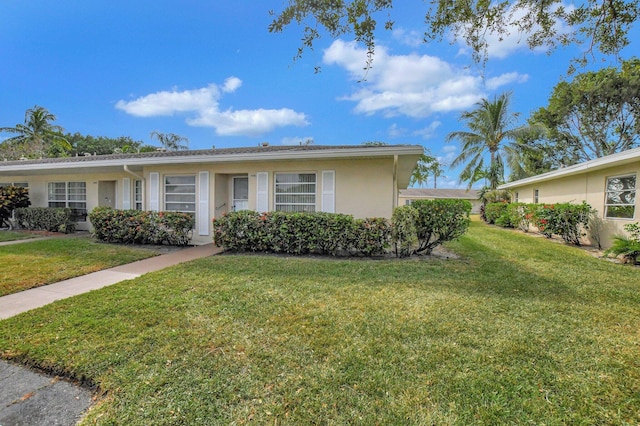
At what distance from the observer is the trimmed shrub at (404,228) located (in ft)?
22.1

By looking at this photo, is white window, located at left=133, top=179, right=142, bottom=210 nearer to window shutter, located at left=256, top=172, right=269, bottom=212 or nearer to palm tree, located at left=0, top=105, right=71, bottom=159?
window shutter, located at left=256, top=172, right=269, bottom=212

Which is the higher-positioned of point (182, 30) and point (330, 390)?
point (182, 30)

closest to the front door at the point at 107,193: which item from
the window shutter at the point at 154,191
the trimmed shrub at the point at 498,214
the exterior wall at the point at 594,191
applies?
the window shutter at the point at 154,191

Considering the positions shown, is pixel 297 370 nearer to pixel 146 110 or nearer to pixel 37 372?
pixel 37 372

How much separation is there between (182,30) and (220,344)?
1015cm

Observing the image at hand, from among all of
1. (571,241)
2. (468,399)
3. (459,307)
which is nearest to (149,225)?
(459,307)

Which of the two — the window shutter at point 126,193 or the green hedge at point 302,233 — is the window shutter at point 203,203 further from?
the window shutter at point 126,193

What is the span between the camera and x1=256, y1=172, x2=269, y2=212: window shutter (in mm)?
8562

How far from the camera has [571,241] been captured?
10.5m

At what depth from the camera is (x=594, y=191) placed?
10234 millimetres

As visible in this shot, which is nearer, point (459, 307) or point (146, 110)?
point (459, 307)

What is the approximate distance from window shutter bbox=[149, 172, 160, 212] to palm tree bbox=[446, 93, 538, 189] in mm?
21736

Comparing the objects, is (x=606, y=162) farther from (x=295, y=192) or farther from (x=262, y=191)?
(x=262, y=191)

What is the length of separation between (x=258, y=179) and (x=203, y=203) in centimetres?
205
